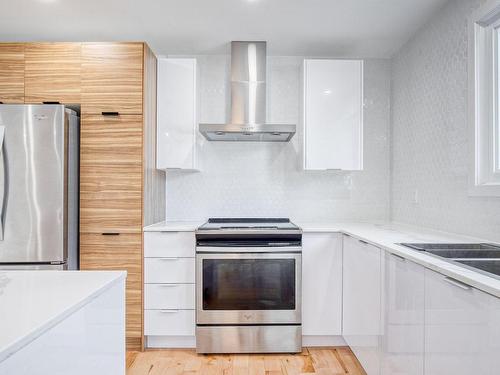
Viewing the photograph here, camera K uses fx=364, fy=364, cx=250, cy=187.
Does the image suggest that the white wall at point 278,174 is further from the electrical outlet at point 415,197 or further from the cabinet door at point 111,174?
the cabinet door at point 111,174

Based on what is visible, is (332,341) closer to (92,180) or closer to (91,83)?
(92,180)

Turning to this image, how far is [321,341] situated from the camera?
9.25 ft

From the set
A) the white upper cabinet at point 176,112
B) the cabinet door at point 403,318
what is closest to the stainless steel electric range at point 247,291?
the white upper cabinet at point 176,112

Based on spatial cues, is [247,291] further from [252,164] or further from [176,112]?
[176,112]

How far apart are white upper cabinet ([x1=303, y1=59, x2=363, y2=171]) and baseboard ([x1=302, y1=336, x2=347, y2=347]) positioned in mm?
1346

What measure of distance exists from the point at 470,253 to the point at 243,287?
4.92 feet

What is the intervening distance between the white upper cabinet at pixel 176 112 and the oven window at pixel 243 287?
0.90 metres

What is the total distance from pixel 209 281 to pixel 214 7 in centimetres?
193

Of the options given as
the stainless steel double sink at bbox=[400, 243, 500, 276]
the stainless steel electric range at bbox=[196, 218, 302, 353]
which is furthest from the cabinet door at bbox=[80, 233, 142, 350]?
the stainless steel double sink at bbox=[400, 243, 500, 276]

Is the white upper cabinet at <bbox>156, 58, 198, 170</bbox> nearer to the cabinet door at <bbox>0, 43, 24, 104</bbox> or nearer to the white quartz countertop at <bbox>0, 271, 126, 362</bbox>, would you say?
the cabinet door at <bbox>0, 43, 24, 104</bbox>

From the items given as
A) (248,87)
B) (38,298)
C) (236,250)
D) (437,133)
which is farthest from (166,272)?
(437,133)

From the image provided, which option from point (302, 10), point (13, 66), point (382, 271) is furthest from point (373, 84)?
point (13, 66)

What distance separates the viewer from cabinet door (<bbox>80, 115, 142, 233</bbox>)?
2.70m

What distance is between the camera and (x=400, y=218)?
3.17m
